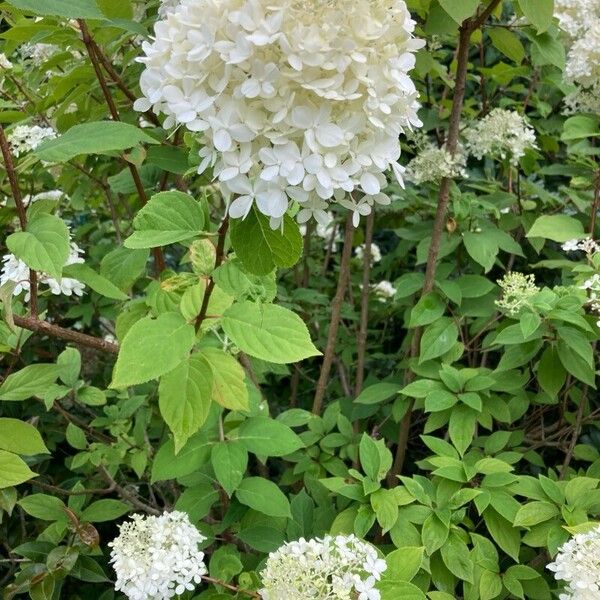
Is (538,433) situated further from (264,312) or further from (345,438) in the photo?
(264,312)

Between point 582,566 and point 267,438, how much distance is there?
25.2 inches

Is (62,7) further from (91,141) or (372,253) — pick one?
(372,253)

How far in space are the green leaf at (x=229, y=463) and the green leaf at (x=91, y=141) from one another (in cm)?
65

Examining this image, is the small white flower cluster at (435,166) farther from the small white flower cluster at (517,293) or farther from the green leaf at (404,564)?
the green leaf at (404,564)

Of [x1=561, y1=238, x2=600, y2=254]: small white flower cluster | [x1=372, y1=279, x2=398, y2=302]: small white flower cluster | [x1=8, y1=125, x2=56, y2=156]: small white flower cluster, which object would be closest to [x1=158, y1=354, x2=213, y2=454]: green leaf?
[x1=8, y1=125, x2=56, y2=156]: small white flower cluster

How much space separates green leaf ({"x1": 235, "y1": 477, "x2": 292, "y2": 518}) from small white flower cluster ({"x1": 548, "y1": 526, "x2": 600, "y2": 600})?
0.53 m

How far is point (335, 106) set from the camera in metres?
0.85

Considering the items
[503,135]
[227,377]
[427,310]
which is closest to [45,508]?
[227,377]

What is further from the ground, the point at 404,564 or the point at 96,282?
the point at 96,282

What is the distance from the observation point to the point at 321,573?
1059 mm

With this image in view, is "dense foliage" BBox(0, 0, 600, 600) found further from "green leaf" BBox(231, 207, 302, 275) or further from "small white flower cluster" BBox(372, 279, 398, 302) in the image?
"small white flower cluster" BBox(372, 279, 398, 302)

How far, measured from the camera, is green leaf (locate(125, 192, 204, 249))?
0.99m

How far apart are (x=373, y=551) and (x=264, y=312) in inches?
17.5

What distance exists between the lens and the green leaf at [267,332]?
104cm
